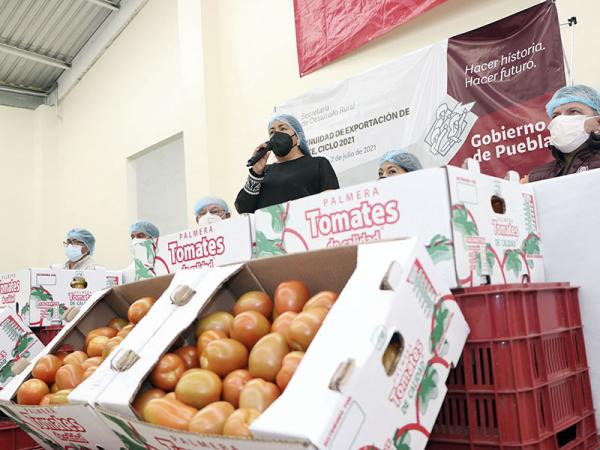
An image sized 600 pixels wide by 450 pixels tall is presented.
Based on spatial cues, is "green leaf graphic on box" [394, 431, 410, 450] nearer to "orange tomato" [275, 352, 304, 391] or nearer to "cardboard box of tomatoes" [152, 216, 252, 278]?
"orange tomato" [275, 352, 304, 391]

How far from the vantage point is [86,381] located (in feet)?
3.84

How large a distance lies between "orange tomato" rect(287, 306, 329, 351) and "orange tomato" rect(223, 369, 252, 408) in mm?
106

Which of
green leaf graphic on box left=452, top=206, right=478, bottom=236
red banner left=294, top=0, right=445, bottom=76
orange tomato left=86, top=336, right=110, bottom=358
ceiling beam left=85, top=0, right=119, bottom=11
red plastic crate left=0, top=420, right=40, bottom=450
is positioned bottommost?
red plastic crate left=0, top=420, right=40, bottom=450

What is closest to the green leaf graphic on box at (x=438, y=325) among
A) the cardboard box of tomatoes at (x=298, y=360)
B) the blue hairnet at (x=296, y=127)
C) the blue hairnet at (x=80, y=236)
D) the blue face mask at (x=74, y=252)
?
the cardboard box of tomatoes at (x=298, y=360)

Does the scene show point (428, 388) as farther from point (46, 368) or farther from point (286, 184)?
point (286, 184)

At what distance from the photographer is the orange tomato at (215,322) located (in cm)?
124

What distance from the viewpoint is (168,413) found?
0.98 m

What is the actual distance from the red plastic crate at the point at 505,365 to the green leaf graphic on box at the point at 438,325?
4.5 inches

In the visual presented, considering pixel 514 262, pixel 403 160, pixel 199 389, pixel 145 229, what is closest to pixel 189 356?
pixel 199 389

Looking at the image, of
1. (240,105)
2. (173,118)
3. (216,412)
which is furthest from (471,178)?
(173,118)

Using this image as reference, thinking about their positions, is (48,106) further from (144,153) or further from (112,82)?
(144,153)

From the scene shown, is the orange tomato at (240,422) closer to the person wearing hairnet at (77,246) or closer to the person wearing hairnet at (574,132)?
the person wearing hairnet at (574,132)

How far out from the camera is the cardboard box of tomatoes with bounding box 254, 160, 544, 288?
1.17 m

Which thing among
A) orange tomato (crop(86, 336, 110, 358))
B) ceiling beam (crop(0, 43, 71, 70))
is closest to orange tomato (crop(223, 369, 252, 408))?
orange tomato (crop(86, 336, 110, 358))
